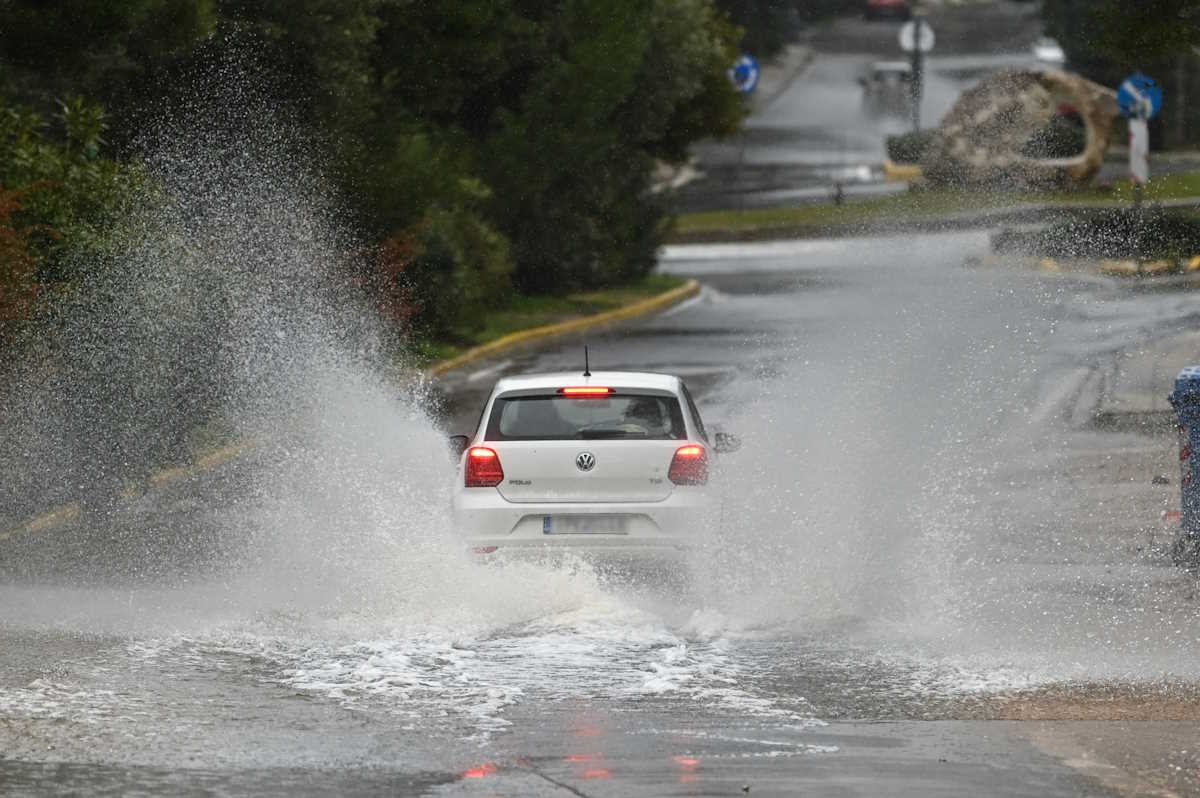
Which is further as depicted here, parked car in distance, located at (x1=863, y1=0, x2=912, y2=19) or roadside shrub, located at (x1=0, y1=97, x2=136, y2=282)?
parked car in distance, located at (x1=863, y1=0, x2=912, y2=19)

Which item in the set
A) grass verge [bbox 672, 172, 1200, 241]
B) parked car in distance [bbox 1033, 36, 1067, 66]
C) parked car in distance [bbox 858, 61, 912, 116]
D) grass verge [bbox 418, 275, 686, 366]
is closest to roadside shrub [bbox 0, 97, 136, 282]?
grass verge [bbox 418, 275, 686, 366]

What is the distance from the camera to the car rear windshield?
13.2 metres

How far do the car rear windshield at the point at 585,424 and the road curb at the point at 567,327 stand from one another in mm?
13713

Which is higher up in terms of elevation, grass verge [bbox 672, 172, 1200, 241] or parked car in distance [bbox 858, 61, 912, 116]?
parked car in distance [bbox 858, 61, 912, 116]

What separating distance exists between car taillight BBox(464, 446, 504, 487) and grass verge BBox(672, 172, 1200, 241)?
31978 millimetres

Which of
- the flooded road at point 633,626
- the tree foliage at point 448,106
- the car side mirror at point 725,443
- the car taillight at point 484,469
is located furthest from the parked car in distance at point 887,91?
the car taillight at point 484,469

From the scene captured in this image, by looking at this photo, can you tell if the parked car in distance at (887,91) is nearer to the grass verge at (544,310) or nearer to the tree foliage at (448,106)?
the tree foliage at (448,106)

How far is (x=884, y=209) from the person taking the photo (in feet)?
158

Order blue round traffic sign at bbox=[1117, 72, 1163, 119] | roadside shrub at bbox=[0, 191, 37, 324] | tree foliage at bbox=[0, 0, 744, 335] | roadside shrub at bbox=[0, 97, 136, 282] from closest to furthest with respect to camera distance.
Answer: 1. roadside shrub at bbox=[0, 191, 37, 324]
2. roadside shrub at bbox=[0, 97, 136, 282]
3. tree foliage at bbox=[0, 0, 744, 335]
4. blue round traffic sign at bbox=[1117, 72, 1163, 119]

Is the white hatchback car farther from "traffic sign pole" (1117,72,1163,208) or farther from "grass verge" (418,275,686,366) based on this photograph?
"traffic sign pole" (1117,72,1163,208)

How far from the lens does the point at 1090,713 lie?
9.95 meters

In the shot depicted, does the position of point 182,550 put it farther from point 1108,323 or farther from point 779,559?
point 1108,323

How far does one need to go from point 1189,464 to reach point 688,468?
11.5ft

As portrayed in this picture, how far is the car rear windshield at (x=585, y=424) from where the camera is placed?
43.3 feet
